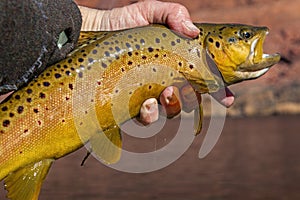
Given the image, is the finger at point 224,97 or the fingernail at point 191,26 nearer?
the fingernail at point 191,26

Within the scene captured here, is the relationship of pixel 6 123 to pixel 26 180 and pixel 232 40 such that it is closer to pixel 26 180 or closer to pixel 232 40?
pixel 26 180

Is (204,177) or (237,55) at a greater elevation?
(237,55)

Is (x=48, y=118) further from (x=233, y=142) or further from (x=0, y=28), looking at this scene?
(x=233, y=142)

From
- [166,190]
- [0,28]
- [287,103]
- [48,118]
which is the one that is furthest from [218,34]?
[287,103]

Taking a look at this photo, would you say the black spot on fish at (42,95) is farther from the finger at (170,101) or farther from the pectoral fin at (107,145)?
the finger at (170,101)

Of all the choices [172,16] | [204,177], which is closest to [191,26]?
[172,16]

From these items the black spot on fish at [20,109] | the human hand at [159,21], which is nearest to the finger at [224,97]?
the human hand at [159,21]
